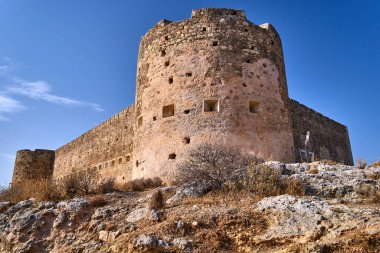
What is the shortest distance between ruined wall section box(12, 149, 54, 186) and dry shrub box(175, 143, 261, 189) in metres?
15.1

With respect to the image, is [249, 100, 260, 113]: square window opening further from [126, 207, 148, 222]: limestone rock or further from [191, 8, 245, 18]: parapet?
[126, 207, 148, 222]: limestone rock

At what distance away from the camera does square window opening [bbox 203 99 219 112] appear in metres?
8.59

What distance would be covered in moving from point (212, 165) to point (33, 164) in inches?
676

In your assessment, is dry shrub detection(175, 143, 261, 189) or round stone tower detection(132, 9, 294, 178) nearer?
dry shrub detection(175, 143, 261, 189)

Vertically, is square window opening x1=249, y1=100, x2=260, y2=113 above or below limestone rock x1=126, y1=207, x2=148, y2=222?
above

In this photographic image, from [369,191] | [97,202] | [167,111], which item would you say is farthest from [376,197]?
[167,111]

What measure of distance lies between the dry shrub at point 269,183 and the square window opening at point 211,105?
9.16 ft

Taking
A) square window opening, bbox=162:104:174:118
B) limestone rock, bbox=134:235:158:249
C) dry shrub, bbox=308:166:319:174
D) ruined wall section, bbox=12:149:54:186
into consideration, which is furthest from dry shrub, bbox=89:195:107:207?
ruined wall section, bbox=12:149:54:186

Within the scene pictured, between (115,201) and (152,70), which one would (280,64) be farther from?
(115,201)

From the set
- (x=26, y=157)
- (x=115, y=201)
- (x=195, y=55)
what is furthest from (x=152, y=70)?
(x=26, y=157)

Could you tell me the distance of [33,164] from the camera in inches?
821

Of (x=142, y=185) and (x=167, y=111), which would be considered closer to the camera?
(x=142, y=185)

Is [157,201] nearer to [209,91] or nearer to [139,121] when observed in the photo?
[209,91]

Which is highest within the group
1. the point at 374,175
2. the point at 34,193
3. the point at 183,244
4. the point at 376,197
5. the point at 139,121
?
the point at 139,121
